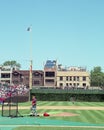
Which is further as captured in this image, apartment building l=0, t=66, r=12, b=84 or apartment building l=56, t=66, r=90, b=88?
apartment building l=0, t=66, r=12, b=84

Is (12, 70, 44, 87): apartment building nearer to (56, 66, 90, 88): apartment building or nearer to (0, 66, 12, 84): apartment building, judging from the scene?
(0, 66, 12, 84): apartment building

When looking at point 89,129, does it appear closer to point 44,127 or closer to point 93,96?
point 44,127

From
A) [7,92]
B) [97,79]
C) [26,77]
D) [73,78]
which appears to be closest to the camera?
[7,92]

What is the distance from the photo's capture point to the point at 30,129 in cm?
2667

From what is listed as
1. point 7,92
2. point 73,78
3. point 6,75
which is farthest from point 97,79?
point 7,92

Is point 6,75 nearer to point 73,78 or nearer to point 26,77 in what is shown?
point 26,77

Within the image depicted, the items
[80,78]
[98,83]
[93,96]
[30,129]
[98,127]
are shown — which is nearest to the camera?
[30,129]

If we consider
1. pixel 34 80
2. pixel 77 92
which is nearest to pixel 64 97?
pixel 77 92

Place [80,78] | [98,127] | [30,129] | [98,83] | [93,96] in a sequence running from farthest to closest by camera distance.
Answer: [98,83] < [80,78] < [93,96] < [98,127] < [30,129]

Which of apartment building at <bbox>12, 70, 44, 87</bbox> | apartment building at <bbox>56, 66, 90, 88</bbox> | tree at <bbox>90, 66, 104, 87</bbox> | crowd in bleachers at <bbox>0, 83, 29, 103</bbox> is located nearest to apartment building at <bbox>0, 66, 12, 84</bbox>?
apartment building at <bbox>12, 70, 44, 87</bbox>

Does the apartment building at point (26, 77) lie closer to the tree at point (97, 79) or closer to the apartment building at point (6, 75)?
the apartment building at point (6, 75)

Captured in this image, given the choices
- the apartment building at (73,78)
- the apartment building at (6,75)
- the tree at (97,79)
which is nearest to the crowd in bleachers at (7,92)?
the apartment building at (73,78)

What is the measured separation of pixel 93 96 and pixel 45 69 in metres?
59.2

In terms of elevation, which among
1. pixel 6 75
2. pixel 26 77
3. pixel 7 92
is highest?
pixel 6 75
